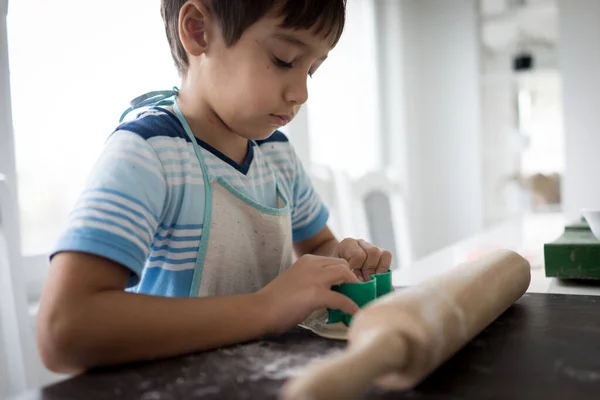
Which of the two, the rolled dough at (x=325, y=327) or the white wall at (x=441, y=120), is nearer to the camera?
the rolled dough at (x=325, y=327)

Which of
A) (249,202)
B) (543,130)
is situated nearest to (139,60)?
(249,202)

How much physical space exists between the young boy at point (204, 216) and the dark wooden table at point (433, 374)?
4cm

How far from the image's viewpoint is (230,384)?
524 millimetres

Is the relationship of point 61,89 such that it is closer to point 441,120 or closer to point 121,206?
point 121,206

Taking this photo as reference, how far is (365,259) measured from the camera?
0.95m

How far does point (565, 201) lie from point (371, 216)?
111cm

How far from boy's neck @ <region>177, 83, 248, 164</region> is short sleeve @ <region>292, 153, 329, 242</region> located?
0.20 metres

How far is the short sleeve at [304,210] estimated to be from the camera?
44.0 inches

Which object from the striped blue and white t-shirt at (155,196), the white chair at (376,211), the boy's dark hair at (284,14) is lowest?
the white chair at (376,211)

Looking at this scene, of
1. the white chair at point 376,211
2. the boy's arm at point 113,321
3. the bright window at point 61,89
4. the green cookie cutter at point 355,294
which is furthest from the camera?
the white chair at point 376,211

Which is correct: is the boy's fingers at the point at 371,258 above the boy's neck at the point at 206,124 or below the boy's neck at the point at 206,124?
below

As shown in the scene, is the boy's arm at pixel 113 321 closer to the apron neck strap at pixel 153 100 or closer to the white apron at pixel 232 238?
the white apron at pixel 232 238

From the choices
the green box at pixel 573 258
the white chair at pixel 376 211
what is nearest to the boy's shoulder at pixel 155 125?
the green box at pixel 573 258

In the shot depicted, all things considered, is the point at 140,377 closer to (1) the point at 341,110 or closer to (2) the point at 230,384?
(2) the point at 230,384
